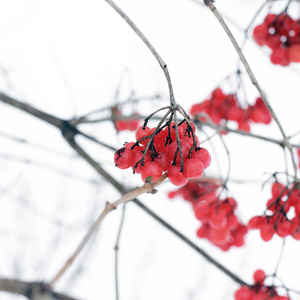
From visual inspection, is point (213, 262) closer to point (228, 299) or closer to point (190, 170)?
point (190, 170)

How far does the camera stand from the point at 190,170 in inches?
15.8

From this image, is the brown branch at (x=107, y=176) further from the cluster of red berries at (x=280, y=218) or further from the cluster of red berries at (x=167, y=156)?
the cluster of red berries at (x=167, y=156)

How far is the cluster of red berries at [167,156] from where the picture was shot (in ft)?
1.33

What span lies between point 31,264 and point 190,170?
6.48 ft

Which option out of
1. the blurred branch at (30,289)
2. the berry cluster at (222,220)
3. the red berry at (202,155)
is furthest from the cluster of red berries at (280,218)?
the blurred branch at (30,289)

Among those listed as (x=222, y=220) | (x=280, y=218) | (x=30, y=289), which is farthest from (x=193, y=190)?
(x=30, y=289)

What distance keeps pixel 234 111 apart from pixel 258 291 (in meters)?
0.43

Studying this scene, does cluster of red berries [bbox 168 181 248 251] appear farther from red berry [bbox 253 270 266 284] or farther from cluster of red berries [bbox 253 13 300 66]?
cluster of red berries [bbox 253 13 300 66]

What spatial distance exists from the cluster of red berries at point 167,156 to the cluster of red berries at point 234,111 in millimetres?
504

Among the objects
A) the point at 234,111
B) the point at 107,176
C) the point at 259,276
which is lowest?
the point at 259,276

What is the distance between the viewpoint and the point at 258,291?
0.70 metres

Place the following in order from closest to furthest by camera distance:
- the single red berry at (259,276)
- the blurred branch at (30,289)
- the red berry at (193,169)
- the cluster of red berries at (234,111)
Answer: the red berry at (193,169), the blurred branch at (30,289), the single red berry at (259,276), the cluster of red berries at (234,111)

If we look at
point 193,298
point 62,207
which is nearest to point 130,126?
point 62,207

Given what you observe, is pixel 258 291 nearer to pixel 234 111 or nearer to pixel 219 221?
pixel 219 221
